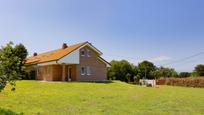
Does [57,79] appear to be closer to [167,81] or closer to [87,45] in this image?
[87,45]

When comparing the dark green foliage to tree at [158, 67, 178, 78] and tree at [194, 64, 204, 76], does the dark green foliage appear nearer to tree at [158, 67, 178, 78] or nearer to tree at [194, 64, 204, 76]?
tree at [194, 64, 204, 76]

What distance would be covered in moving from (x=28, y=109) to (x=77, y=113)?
246 centimetres

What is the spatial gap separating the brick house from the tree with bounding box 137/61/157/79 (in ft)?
112

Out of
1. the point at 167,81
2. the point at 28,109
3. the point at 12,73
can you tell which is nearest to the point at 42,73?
the point at 167,81

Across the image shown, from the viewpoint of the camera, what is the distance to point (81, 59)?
38.2 m

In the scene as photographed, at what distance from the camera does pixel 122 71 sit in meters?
74.4

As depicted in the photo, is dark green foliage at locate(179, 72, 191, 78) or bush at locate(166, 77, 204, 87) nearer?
bush at locate(166, 77, 204, 87)

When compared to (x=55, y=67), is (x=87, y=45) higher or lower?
higher

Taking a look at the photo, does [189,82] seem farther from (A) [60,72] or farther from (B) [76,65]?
(A) [60,72]

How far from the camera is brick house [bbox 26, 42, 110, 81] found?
121 feet

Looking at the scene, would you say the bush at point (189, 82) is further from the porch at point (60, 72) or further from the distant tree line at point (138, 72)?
the porch at point (60, 72)

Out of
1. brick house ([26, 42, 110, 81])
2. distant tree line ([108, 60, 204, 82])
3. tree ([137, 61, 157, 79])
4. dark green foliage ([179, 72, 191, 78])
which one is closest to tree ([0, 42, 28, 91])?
brick house ([26, 42, 110, 81])

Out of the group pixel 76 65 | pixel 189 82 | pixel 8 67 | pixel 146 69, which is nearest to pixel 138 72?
pixel 146 69

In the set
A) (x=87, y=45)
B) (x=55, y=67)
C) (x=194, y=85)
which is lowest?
(x=194, y=85)
